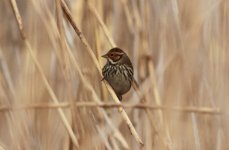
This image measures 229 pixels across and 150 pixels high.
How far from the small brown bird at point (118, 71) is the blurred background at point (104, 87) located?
0.18 m

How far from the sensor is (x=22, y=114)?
142 cm

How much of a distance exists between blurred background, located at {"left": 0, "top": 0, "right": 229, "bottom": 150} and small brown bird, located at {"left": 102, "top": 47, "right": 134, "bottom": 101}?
18cm

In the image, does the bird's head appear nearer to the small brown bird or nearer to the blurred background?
the small brown bird

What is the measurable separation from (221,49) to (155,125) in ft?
0.94

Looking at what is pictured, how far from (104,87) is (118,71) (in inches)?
13.8

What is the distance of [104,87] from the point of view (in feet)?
5.65

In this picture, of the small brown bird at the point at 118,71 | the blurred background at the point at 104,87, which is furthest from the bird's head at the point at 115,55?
the blurred background at the point at 104,87

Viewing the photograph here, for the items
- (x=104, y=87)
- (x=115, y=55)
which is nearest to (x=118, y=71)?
(x=115, y=55)

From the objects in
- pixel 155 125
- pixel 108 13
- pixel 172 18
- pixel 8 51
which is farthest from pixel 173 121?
pixel 8 51

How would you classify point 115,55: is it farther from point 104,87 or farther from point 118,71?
point 104,87

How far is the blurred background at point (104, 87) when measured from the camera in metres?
1.40

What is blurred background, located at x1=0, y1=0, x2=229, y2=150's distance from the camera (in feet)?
4.59

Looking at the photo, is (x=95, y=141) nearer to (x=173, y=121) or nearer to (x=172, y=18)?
(x=173, y=121)

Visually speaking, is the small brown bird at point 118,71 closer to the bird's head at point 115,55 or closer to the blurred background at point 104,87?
the bird's head at point 115,55
